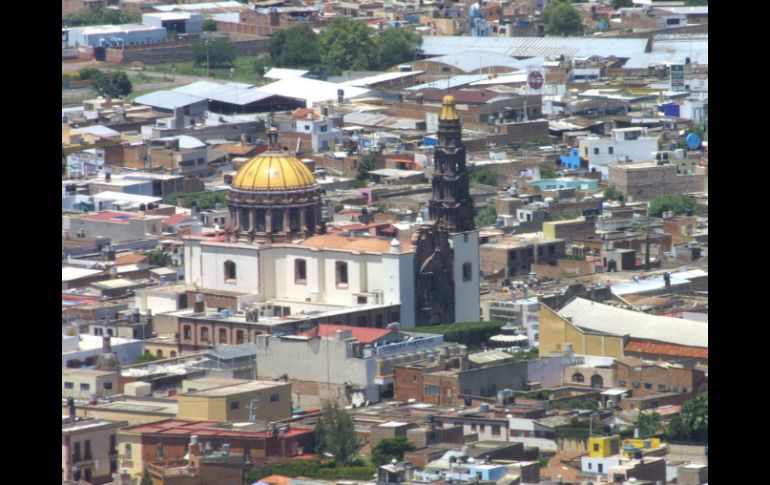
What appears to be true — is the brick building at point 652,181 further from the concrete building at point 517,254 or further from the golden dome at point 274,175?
the golden dome at point 274,175

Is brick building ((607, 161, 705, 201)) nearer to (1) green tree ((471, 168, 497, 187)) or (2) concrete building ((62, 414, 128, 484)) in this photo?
(1) green tree ((471, 168, 497, 187))

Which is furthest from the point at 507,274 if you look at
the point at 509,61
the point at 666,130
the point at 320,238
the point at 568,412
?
the point at 509,61

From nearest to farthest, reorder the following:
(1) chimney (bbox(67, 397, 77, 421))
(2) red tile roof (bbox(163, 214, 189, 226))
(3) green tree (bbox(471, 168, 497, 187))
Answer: (1) chimney (bbox(67, 397, 77, 421))
(2) red tile roof (bbox(163, 214, 189, 226))
(3) green tree (bbox(471, 168, 497, 187))

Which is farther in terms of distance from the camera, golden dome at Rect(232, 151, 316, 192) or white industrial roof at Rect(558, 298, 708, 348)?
golden dome at Rect(232, 151, 316, 192)

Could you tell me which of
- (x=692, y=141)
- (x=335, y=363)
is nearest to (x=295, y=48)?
(x=692, y=141)

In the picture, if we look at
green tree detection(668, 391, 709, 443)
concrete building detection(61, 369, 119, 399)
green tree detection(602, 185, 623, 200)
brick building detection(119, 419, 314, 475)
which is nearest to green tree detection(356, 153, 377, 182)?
green tree detection(602, 185, 623, 200)

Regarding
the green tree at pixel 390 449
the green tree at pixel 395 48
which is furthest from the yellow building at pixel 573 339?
the green tree at pixel 395 48

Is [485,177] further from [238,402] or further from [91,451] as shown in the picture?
[91,451]

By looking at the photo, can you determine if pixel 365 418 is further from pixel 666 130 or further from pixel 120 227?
pixel 666 130
